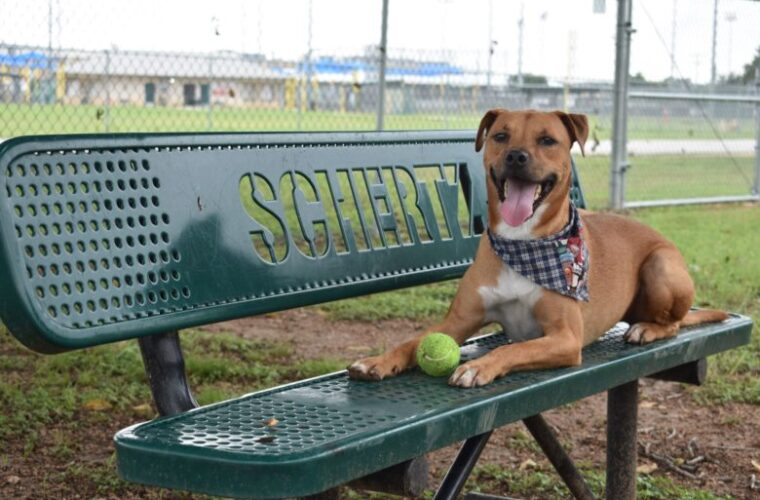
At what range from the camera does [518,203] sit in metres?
3.45

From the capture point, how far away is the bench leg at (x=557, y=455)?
3.65 meters

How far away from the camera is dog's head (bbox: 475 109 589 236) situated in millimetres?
3420

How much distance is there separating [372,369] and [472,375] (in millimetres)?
287

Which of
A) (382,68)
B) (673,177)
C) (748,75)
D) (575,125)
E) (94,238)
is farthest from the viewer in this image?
(673,177)

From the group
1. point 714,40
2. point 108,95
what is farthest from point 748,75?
point 108,95

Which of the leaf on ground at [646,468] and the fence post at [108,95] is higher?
the fence post at [108,95]

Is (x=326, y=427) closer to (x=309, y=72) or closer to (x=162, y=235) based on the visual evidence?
(x=162, y=235)

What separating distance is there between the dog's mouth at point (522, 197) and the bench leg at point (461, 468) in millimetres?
720

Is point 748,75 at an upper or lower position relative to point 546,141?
upper

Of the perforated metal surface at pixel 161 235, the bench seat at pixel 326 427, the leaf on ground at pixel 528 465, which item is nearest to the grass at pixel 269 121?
the leaf on ground at pixel 528 465

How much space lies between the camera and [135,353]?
585 centimetres

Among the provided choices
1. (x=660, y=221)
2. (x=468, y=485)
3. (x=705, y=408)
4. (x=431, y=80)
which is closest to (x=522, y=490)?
(x=468, y=485)

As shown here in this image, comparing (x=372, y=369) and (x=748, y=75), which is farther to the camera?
(x=748, y=75)

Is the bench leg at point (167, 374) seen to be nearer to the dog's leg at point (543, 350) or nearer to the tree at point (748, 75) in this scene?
the dog's leg at point (543, 350)
